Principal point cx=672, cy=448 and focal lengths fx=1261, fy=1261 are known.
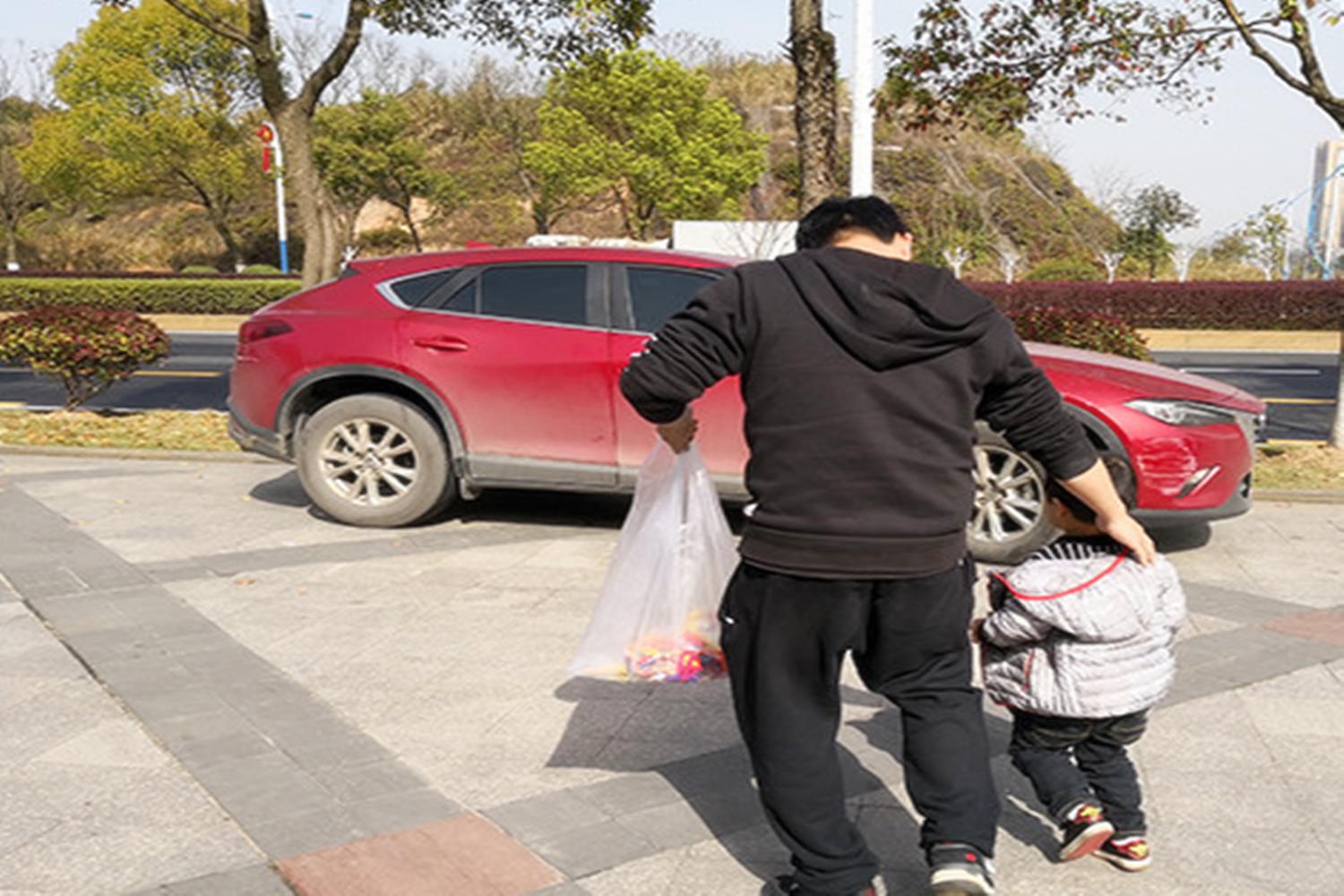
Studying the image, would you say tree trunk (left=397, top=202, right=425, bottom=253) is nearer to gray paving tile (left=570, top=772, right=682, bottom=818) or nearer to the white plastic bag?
gray paving tile (left=570, top=772, right=682, bottom=818)

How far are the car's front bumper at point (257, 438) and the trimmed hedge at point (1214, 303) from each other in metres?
19.0

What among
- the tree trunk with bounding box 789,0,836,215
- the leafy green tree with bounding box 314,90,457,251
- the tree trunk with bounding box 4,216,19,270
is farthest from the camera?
the tree trunk with bounding box 4,216,19,270

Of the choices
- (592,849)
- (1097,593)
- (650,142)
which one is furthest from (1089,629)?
(650,142)

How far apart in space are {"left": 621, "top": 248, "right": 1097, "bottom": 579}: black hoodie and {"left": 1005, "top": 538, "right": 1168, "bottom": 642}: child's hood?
40cm

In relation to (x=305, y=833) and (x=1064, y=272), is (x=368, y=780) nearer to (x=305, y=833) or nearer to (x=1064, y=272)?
(x=305, y=833)

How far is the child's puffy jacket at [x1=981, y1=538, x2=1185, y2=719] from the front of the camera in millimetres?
2889

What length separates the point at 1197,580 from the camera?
5984 mm

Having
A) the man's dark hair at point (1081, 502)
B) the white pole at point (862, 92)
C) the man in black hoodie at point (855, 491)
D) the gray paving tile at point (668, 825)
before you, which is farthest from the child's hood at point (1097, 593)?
the white pole at point (862, 92)

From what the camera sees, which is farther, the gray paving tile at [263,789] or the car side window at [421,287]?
the car side window at [421,287]

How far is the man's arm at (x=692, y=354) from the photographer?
259 centimetres

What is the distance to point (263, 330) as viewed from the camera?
703 centimetres

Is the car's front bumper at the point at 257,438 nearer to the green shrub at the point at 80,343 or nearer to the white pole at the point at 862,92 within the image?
the green shrub at the point at 80,343

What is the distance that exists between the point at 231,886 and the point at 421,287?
4.36m

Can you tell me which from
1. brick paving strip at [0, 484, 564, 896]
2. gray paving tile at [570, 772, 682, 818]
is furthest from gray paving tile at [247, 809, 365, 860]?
gray paving tile at [570, 772, 682, 818]
